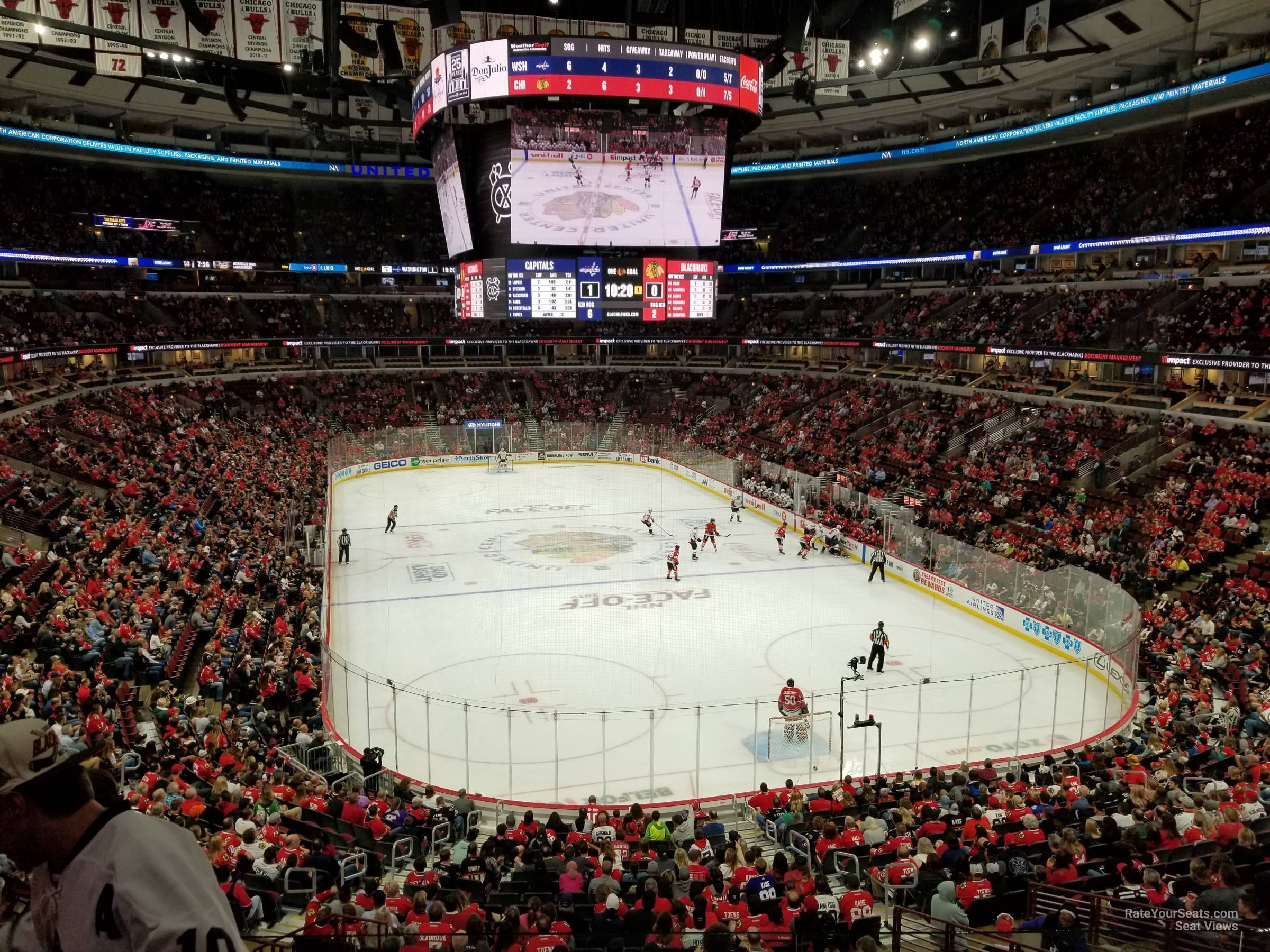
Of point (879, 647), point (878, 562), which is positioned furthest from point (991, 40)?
point (879, 647)

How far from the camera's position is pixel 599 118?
1150 inches

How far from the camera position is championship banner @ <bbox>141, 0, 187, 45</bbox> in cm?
2419

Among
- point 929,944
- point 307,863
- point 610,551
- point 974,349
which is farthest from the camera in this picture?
point 974,349

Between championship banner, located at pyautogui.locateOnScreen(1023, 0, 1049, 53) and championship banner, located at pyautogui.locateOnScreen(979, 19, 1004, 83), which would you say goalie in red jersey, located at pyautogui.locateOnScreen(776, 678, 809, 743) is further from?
championship banner, located at pyautogui.locateOnScreen(979, 19, 1004, 83)

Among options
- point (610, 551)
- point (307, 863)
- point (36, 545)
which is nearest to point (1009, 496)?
point (610, 551)

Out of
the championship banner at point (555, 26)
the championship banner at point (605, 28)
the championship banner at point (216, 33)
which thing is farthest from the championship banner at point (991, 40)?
the championship banner at point (216, 33)

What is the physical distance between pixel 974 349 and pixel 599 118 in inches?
921

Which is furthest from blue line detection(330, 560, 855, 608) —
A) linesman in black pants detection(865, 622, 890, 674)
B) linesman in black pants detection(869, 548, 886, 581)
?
linesman in black pants detection(865, 622, 890, 674)

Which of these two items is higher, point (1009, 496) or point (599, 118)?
point (599, 118)

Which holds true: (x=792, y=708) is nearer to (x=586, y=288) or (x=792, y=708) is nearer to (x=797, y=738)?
(x=797, y=738)

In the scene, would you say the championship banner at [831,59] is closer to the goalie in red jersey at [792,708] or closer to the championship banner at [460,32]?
the championship banner at [460,32]

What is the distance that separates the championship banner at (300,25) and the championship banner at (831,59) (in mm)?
17313

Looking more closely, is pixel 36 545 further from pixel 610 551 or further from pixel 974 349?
pixel 974 349

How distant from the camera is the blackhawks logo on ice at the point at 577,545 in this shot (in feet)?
102
